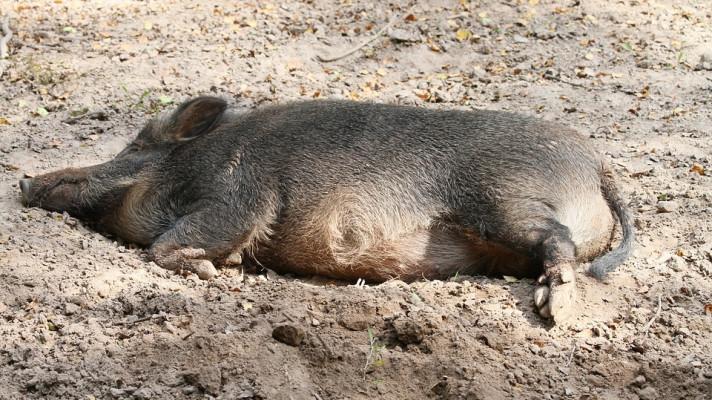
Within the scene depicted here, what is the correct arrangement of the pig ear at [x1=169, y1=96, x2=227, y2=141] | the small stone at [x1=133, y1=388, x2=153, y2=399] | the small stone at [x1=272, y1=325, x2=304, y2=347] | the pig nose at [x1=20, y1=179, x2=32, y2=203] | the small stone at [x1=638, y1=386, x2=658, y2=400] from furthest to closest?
the pig ear at [x1=169, y1=96, x2=227, y2=141] → the pig nose at [x1=20, y1=179, x2=32, y2=203] → the small stone at [x1=272, y1=325, x2=304, y2=347] → the small stone at [x1=638, y1=386, x2=658, y2=400] → the small stone at [x1=133, y1=388, x2=153, y2=399]

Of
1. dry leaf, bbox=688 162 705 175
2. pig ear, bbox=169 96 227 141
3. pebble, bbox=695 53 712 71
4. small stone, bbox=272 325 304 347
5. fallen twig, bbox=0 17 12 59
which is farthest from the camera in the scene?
pebble, bbox=695 53 712 71

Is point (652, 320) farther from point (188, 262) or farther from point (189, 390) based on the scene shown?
point (188, 262)

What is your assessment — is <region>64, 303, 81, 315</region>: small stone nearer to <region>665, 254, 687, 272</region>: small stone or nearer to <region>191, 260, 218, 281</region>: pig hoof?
<region>191, 260, 218, 281</region>: pig hoof

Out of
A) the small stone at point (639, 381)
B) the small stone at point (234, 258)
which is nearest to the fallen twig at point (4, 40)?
the small stone at point (234, 258)

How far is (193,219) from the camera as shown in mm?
4672

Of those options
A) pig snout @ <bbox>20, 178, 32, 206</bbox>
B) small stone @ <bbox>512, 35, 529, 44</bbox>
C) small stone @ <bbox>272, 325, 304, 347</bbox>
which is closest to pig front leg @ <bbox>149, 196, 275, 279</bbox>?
pig snout @ <bbox>20, 178, 32, 206</bbox>

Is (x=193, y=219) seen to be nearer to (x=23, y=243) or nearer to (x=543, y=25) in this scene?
(x=23, y=243)

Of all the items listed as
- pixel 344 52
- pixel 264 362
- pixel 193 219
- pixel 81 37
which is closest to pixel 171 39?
pixel 81 37

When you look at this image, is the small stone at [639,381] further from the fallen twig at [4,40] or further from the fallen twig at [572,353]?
the fallen twig at [4,40]

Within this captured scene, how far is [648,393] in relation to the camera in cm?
343

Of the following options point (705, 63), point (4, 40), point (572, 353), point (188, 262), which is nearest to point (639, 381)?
point (572, 353)

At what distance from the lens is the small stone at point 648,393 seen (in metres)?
3.42

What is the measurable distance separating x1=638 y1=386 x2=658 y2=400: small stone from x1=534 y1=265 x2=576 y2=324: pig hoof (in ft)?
1.82

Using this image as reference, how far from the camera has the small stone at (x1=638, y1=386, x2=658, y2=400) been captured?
342 cm
